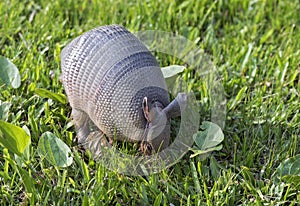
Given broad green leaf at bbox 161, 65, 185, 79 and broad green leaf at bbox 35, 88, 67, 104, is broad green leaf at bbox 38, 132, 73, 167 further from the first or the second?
broad green leaf at bbox 161, 65, 185, 79

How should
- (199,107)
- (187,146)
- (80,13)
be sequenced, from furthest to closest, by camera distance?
1. (80,13)
2. (199,107)
3. (187,146)

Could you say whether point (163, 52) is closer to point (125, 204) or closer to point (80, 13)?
point (80, 13)

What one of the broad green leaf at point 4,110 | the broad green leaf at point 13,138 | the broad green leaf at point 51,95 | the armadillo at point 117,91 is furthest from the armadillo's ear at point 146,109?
the broad green leaf at point 4,110

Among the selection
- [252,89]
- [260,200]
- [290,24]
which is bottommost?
[260,200]

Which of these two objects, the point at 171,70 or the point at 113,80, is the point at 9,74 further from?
the point at 171,70

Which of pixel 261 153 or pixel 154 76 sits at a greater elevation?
pixel 154 76

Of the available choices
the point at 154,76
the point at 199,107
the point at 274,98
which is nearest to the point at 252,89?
the point at 274,98

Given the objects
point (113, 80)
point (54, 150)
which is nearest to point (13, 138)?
point (54, 150)

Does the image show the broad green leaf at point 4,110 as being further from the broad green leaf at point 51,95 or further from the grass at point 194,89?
the broad green leaf at point 51,95
